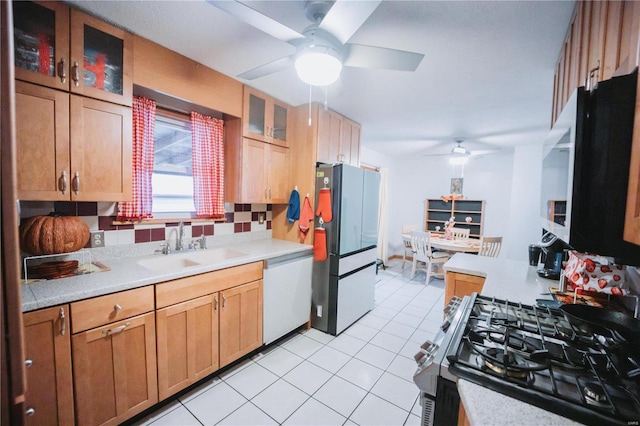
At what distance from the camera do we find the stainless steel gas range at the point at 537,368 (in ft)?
2.08

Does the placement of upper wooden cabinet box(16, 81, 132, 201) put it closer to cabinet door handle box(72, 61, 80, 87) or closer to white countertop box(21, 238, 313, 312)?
cabinet door handle box(72, 61, 80, 87)

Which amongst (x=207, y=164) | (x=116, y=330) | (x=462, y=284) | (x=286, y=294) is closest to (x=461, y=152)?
(x=462, y=284)

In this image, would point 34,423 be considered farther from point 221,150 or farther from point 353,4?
point 353,4

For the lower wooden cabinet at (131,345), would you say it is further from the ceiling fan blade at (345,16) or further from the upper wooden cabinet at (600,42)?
the upper wooden cabinet at (600,42)

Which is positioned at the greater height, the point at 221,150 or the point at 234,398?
the point at 221,150

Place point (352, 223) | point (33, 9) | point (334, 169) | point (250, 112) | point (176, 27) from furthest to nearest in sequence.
Answer: point (352, 223), point (334, 169), point (250, 112), point (176, 27), point (33, 9)

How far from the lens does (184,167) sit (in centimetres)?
226

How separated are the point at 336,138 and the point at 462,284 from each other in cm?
190

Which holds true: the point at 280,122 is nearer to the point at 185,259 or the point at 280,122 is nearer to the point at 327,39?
the point at 327,39

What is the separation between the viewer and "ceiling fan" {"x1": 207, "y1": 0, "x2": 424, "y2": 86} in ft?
3.54

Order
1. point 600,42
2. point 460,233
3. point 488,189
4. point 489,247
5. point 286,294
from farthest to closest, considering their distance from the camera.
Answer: point 488,189
point 460,233
point 489,247
point 286,294
point 600,42

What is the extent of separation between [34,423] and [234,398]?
95 cm

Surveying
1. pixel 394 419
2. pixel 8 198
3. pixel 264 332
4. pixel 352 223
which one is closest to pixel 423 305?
pixel 352 223

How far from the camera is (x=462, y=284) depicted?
1.96 m
